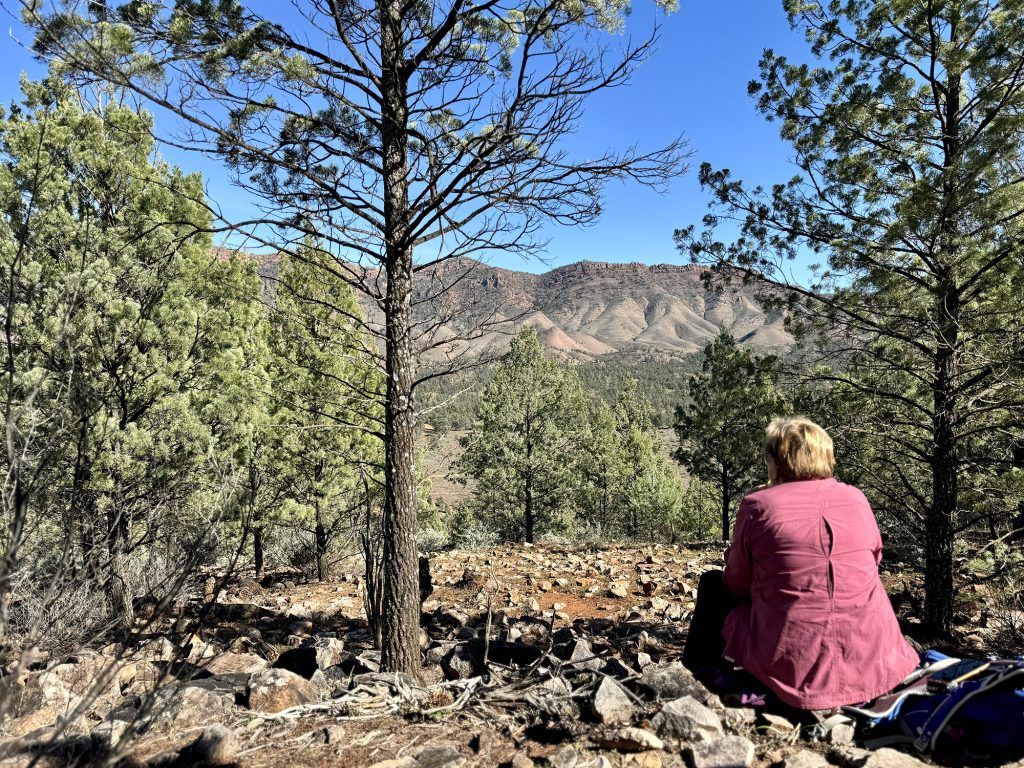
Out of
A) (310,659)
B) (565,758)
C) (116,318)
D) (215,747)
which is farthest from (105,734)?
(116,318)

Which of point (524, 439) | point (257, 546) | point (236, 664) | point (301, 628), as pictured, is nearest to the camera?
point (236, 664)

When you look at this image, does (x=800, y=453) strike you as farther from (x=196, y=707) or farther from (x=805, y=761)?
(x=196, y=707)

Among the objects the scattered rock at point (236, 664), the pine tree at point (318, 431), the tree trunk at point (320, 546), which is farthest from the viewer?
the tree trunk at point (320, 546)

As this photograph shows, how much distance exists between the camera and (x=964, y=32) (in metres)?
5.36

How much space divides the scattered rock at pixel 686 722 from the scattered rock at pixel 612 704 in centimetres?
15

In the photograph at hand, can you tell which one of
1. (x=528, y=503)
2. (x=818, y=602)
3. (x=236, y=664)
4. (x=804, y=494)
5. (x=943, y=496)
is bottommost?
(x=528, y=503)

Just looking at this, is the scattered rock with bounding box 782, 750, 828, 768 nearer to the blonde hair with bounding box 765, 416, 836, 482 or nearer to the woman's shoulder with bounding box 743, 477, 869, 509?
the woman's shoulder with bounding box 743, 477, 869, 509

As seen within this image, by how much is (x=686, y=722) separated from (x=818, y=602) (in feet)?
2.73

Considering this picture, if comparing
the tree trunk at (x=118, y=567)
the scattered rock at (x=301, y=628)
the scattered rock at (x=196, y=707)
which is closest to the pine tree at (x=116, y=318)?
the tree trunk at (x=118, y=567)

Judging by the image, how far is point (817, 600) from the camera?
2738 mm

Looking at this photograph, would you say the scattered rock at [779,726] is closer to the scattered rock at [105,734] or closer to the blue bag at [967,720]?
the blue bag at [967,720]

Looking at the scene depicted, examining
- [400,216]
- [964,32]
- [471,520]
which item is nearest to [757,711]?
[400,216]

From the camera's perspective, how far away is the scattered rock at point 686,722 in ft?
8.46

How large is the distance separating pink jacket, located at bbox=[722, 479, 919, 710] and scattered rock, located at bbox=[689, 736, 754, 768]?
45cm
